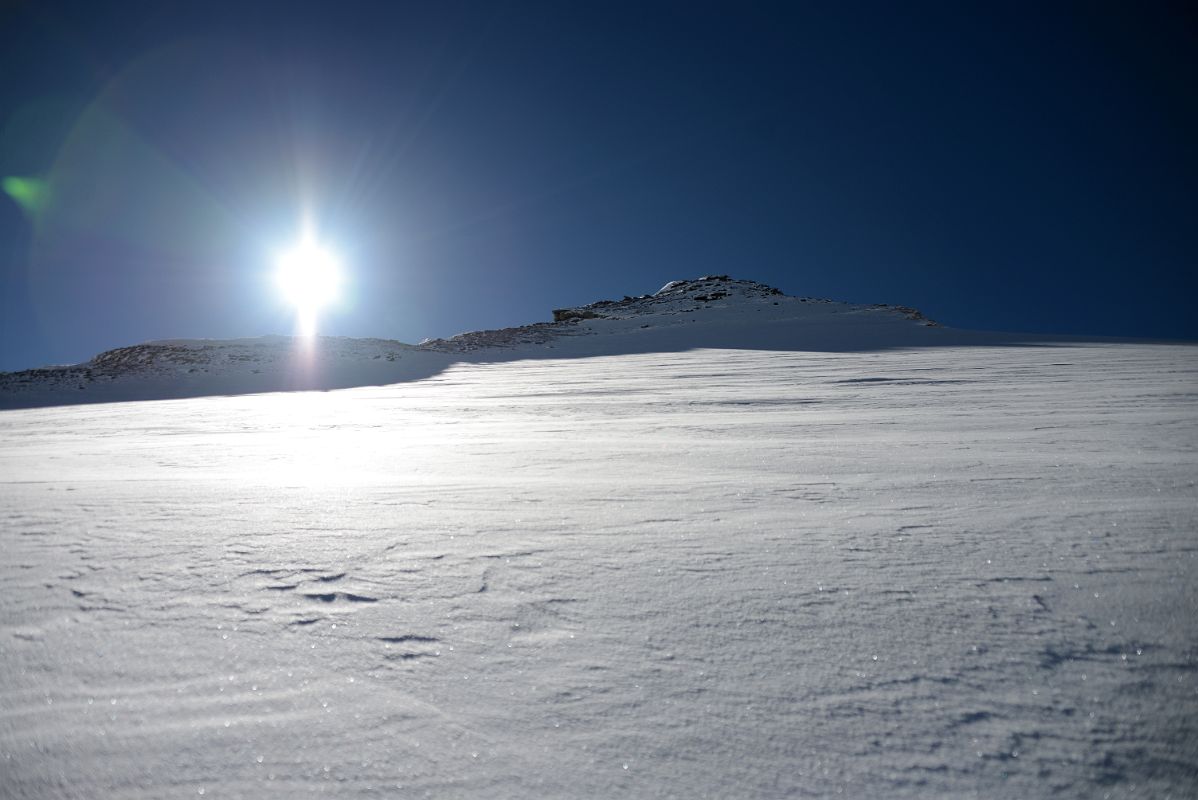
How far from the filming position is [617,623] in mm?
1191

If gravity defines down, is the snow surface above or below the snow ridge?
below

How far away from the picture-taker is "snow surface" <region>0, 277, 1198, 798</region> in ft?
2.88

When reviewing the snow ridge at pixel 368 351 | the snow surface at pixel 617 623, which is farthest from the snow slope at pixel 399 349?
the snow surface at pixel 617 623

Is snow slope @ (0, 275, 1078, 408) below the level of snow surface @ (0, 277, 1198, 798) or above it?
above

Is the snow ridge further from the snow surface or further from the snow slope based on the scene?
the snow surface

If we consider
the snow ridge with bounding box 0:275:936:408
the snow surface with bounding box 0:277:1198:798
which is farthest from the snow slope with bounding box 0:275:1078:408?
the snow surface with bounding box 0:277:1198:798

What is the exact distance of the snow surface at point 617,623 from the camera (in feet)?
2.88

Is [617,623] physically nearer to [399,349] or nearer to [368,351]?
[368,351]

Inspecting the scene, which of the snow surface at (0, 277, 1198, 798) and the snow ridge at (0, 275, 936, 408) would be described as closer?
the snow surface at (0, 277, 1198, 798)

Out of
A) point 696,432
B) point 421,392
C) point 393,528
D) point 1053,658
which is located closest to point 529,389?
point 421,392

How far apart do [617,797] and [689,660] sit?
0.97 feet

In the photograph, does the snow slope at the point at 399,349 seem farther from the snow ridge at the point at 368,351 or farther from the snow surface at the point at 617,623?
the snow surface at the point at 617,623

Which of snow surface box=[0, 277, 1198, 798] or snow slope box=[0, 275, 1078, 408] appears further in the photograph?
snow slope box=[0, 275, 1078, 408]

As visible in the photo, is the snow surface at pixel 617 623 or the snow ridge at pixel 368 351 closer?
the snow surface at pixel 617 623
